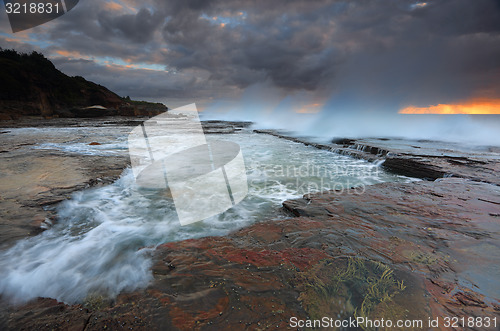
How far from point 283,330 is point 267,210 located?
2.45m

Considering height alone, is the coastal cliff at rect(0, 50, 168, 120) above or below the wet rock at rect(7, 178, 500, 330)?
above

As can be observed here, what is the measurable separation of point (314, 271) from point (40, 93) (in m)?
44.7

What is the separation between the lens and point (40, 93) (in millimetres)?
30656

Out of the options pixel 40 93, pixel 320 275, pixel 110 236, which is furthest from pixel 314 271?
pixel 40 93

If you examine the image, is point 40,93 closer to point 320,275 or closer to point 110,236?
point 110,236

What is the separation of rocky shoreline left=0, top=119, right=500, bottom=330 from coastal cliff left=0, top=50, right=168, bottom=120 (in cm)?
3294

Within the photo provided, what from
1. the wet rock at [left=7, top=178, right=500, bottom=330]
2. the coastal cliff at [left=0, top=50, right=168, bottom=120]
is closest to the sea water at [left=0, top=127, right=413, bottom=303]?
the wet rock at [left=7, top=178, right=500, bottom=330]

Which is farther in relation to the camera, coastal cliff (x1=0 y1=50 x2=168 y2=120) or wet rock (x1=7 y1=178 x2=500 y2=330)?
coastal cliff (x1=0 y1=50 x2=168 y2=120)

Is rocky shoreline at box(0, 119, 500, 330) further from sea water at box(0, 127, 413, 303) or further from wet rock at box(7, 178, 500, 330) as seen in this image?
sea water at box(0, 127, 413, 303)

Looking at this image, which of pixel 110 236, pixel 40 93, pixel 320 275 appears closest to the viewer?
pixel 320 275

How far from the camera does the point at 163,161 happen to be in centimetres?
751

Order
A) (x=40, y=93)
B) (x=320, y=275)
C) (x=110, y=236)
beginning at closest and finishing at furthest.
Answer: (x=320, y=275)
(x=110, y=236)
(x=40, y=93)

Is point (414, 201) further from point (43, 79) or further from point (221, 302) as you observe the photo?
point (43, 79)

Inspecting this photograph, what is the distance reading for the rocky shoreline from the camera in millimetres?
1430
